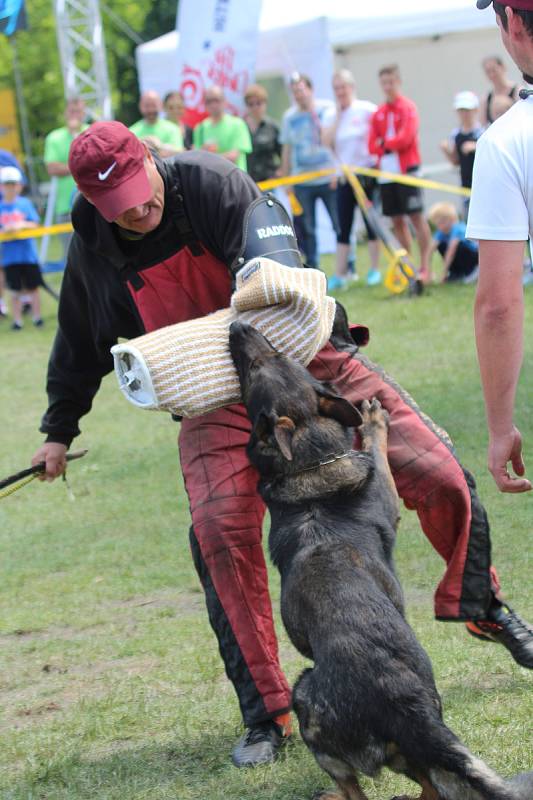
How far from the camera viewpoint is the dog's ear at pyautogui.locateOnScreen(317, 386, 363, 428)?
11.8ft

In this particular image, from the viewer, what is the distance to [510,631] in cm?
390

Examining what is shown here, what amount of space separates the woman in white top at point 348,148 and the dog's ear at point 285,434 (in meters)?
10.4

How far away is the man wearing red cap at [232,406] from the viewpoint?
3.65 meters

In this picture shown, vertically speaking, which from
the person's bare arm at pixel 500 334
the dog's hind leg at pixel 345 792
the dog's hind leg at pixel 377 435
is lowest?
the dog's hind leg at pixel 345 792

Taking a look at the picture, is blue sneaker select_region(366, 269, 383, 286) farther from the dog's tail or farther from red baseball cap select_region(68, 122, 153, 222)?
the dog's tail

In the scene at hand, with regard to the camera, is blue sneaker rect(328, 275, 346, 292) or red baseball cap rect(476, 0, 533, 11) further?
blue sneaker rect(328, 275, 346, 292)

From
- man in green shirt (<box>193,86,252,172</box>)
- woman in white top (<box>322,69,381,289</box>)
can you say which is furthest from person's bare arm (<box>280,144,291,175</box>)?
man in green shirt (<box>193,86,252,172</box>)

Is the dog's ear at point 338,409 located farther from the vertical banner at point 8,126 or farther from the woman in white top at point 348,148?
the vertical banner at point 8,126

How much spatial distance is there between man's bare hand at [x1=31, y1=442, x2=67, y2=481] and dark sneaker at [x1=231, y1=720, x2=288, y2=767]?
4.31ft

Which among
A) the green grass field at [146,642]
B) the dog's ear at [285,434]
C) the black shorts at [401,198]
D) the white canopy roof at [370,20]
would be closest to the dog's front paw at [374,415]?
the dog's ear at [285,434]

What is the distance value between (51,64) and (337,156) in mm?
32259

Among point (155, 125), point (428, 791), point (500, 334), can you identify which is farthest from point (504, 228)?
point (155, 125)

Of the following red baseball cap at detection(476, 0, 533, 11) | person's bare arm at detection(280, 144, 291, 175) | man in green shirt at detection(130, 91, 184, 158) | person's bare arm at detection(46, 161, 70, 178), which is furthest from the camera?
person's bare arm at detection(46, 161, 70, 178)

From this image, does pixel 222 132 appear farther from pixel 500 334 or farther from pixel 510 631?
pixel 500 334
